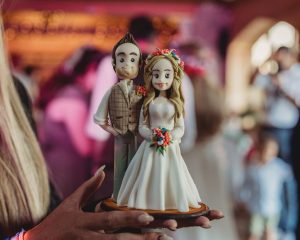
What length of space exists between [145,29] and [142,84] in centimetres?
113

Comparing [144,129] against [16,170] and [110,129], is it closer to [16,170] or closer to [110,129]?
[110,129]

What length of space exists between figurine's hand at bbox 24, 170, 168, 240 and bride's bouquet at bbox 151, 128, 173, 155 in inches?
3.8

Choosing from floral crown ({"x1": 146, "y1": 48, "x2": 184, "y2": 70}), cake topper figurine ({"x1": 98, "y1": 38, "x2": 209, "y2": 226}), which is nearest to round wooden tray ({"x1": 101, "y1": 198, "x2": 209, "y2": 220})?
cake topper figurine ({"x1": 98, "y1": 38, "x2": 209, "y2": 226})

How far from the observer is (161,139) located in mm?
840

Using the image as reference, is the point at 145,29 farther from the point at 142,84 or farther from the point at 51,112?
the point at 142,84

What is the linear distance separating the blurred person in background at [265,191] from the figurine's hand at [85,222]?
284 centimetres

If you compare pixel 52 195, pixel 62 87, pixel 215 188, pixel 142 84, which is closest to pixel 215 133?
pixel 215 188

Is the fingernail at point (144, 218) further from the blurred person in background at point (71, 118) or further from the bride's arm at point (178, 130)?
the blurred person in background at point (71, 118)

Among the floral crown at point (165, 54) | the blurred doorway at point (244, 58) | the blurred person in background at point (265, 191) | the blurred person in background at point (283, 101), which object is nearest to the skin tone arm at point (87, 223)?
the floral crown at point (165, 54)

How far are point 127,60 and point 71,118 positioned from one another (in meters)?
1.73

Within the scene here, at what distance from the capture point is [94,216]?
77cm

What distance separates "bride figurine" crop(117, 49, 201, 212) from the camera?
0.80m

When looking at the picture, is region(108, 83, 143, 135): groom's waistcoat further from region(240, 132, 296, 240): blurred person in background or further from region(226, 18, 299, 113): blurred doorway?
region(226, 18, 299, 113): blurred doorway

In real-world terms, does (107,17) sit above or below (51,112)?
above
